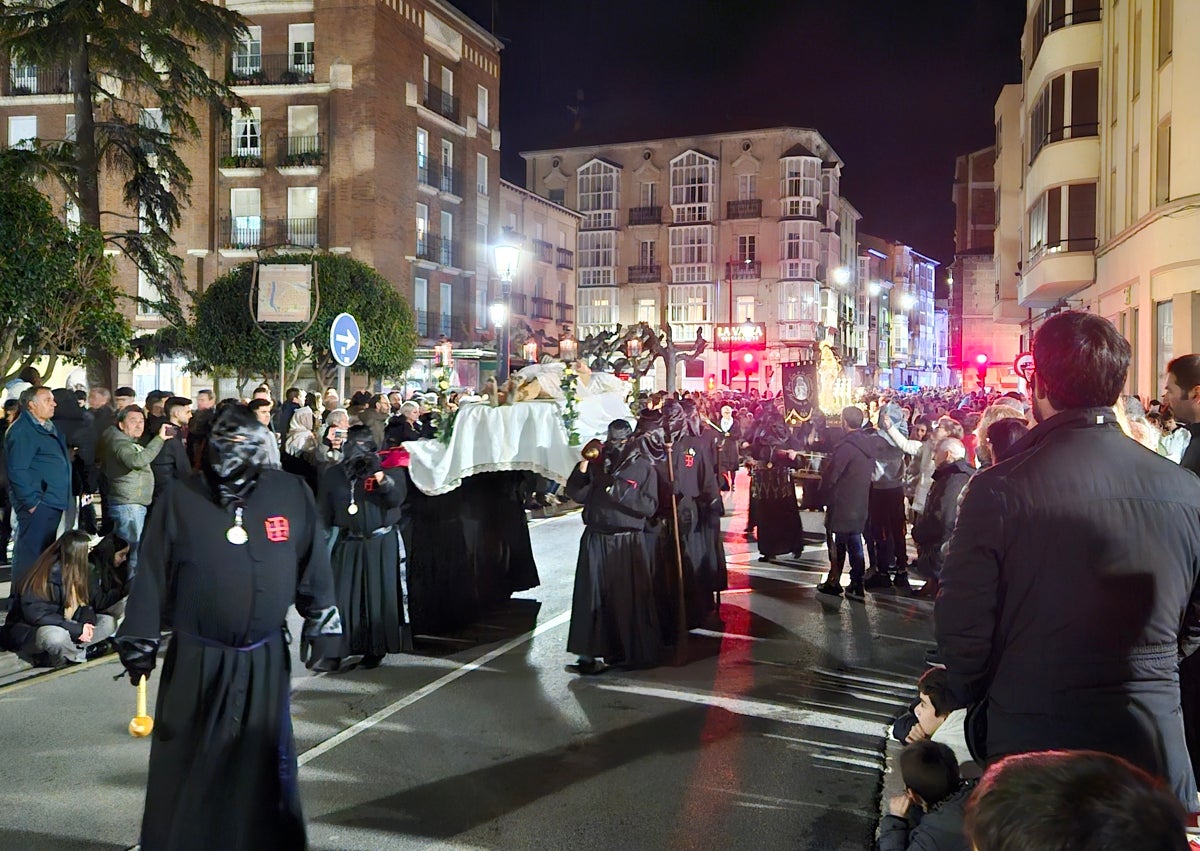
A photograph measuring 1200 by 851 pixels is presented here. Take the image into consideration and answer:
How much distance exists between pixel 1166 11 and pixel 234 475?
21.0m

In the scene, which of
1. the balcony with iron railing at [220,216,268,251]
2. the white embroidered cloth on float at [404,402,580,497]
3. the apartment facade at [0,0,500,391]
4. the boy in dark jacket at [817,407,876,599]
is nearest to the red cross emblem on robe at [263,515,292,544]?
the white embroidered cloth on float at [404,402,580,497]

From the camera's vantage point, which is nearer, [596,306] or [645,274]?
[645,274]

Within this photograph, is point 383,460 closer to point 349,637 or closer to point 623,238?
point 349,637

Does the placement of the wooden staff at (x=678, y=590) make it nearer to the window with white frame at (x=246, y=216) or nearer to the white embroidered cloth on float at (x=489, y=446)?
the white embroidered cloth on float at (x=489, y=446)

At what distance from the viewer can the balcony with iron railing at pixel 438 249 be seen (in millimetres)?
42656

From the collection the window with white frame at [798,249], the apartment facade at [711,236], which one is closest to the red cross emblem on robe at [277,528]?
the apartment facade at [711,236]

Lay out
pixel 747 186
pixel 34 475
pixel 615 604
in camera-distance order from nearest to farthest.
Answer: pixel 615 604 < pixel 34 475 < pixel 747 186

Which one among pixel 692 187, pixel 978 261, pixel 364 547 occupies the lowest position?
pixel 364 547

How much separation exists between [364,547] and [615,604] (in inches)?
80.4

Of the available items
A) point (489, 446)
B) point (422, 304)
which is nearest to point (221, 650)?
point (489, 446)

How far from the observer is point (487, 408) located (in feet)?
29.0

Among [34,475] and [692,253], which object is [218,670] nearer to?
[34,475]

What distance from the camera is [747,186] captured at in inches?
2724

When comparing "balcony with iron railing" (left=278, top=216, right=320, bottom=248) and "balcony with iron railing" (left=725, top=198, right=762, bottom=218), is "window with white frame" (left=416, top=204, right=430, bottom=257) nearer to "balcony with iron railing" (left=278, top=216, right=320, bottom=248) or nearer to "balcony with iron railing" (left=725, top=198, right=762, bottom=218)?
"balcony with iron railing" (left=278, top=216, right=320, bottom=248)
